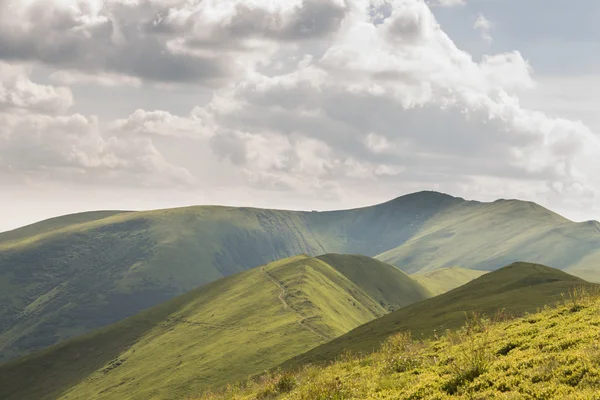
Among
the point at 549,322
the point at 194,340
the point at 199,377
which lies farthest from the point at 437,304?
the point at 194,340

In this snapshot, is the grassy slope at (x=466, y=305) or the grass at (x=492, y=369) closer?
the grass at (x=492, y=369)

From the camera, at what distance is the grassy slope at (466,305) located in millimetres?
79875

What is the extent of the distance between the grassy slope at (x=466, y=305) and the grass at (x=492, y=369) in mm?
28383

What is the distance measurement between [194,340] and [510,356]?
180488 mm

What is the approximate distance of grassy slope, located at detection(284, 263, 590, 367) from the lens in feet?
262

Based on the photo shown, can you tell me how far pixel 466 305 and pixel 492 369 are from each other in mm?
75887

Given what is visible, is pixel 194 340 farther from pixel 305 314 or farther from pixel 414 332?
pixel 414 332

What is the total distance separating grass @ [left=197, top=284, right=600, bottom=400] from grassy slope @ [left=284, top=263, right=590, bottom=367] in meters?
28.4

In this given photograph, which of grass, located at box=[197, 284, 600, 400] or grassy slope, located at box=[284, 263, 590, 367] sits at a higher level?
grass, located at box=[197, 284, 600, 400]

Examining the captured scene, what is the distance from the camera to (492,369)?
80.2 feet

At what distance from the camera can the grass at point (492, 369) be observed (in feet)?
69.5

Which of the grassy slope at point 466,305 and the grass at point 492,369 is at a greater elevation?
the grass at point 492,369

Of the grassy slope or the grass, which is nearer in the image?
the grass

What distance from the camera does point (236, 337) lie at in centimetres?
17450
